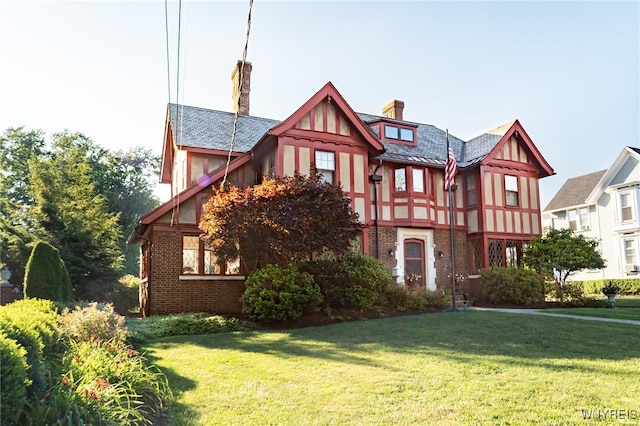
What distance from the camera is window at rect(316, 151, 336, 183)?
61.3ft

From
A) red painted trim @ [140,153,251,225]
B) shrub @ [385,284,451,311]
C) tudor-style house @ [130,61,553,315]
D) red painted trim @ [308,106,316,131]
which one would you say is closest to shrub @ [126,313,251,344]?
tudor-style house @ [130,61,553,315]

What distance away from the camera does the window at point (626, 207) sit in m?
32.1

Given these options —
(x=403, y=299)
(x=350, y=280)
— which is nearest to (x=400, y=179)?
(x=403, y=299)

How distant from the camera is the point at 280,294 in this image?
44.7 ft

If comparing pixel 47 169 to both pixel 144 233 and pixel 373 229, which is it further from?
pixel 373 229

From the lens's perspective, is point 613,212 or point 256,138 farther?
point 613,212

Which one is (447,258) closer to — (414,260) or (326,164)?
(414,260)

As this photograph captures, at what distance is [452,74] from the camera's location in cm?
1226

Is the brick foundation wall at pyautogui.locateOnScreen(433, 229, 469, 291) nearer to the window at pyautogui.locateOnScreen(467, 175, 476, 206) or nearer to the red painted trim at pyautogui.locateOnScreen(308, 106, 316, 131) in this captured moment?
the window at pyautogui.locateOnScreen(467, 175, 476, 206)

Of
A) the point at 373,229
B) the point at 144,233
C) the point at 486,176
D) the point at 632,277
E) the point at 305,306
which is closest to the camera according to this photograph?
the point at 305,306

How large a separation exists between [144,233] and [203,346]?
9093mm

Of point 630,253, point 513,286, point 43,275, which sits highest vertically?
point 630,253

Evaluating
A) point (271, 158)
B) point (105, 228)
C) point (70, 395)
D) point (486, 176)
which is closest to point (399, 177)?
point (486, 176)

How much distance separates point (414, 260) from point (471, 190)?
4332 mm
